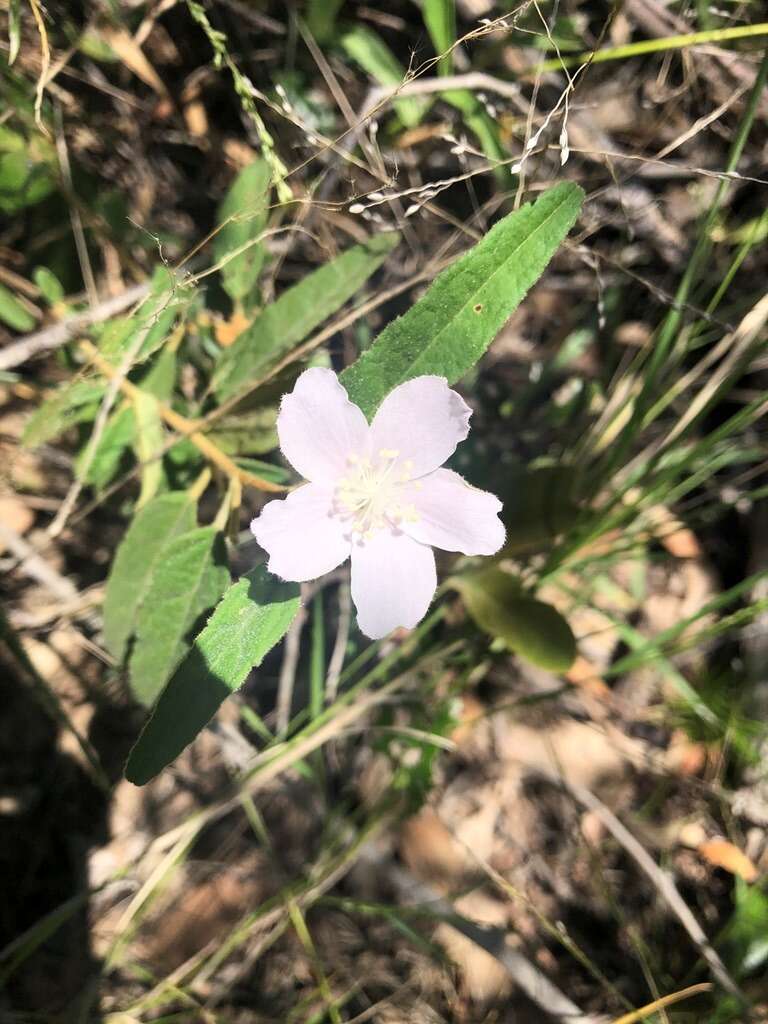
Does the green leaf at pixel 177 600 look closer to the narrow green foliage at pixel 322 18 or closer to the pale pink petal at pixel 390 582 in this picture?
the pale pink petal at pixel 390 582

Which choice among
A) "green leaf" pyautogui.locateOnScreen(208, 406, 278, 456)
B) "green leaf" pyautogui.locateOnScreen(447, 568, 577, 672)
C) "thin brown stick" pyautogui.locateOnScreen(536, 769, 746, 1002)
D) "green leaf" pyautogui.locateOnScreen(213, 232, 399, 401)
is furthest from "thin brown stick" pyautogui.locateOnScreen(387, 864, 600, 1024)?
"green leaf" pyautogui.locateOnScreen(213, 232, 399, 401)

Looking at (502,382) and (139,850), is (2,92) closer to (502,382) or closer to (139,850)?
(502,382)

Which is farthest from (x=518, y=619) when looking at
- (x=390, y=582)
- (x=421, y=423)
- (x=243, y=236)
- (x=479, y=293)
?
(x=243, y=236)

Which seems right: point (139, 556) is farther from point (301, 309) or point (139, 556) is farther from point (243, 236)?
point (243, 236)

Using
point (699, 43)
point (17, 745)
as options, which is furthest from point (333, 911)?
point (699, 43)

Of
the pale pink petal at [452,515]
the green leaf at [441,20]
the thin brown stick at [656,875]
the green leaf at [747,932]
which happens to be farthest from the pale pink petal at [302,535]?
the green leaf at [747,932]

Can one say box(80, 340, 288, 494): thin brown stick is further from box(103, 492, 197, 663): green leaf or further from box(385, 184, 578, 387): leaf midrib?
box(385, 184, 578, 387): leaf midrib
